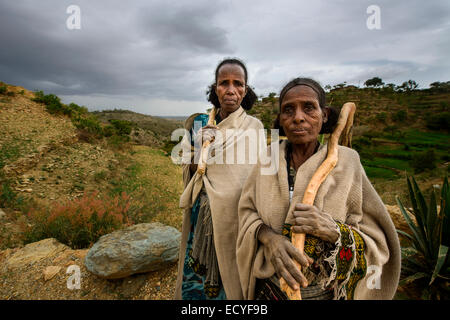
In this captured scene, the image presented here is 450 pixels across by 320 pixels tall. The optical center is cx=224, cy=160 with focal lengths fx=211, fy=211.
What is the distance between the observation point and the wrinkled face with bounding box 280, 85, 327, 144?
1.18 meters

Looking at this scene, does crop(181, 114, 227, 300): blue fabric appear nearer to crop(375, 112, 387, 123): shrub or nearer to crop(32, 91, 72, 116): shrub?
crop(32, 91, 72, 116): shrub

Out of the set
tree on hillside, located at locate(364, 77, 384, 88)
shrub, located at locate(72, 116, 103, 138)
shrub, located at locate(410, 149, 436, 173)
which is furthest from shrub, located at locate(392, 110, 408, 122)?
shrub, located at locate(72, 116, 103, 138)

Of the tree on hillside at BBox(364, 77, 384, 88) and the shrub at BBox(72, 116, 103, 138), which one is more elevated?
the tree on hillside at BBox(364, 77, 384, 88)

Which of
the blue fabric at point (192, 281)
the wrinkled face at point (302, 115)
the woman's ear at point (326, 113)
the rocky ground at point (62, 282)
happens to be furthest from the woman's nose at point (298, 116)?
the rocky ground at point (62, 282)

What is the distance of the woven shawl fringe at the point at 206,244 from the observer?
170 cm

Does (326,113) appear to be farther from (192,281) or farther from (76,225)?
(76,225)

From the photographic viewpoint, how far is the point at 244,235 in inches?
50.8

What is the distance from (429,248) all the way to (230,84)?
3.44 m

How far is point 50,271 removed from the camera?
3.13 m

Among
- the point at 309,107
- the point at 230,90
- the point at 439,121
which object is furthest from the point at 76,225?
the point at 439,121

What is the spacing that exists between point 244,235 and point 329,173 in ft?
2.01

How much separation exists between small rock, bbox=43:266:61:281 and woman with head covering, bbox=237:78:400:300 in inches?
130
